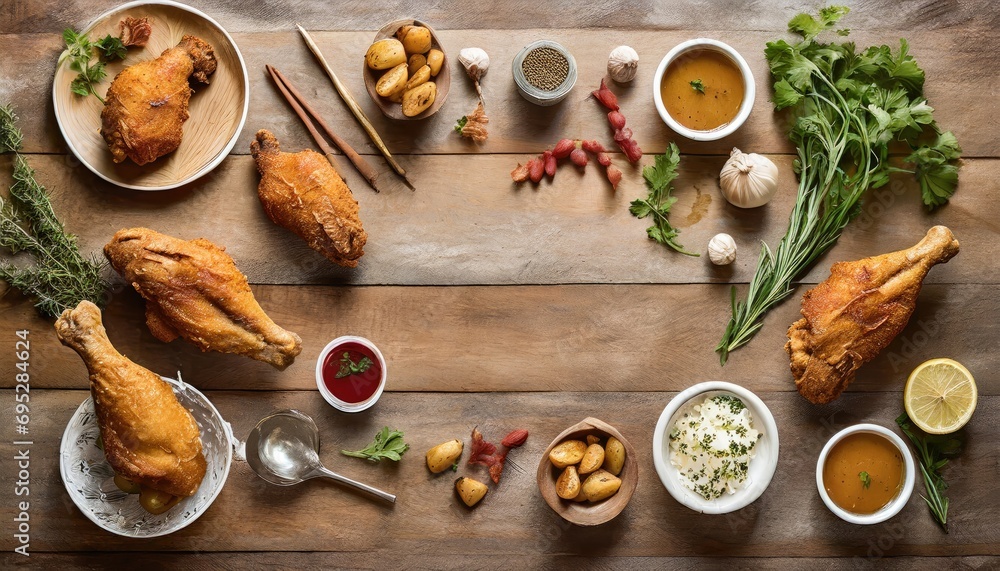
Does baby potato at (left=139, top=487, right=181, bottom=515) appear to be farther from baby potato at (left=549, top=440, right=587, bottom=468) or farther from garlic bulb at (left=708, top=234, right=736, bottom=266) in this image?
garlic bulb at (left=708, top=234, right=736, bottom=266)

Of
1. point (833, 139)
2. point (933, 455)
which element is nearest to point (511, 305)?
point (833, 139)

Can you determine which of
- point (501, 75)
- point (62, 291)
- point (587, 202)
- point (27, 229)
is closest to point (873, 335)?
point (587, 202)

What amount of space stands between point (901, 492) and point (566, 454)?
1.21 m

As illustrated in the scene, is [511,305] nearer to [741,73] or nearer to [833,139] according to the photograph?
[741,73]

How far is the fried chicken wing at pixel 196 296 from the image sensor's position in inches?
93.3

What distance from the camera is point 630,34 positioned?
2.74 meters

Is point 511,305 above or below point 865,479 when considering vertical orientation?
above

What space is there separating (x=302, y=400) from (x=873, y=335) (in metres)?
2.03

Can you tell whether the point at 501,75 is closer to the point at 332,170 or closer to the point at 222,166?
the point at 332,170

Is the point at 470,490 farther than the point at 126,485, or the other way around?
the point at 470,490

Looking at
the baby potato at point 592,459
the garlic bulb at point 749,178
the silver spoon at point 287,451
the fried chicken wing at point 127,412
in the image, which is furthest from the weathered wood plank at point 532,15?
the baby potato at point 592,459

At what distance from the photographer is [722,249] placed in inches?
104

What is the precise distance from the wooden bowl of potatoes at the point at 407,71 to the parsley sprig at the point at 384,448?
1.14m

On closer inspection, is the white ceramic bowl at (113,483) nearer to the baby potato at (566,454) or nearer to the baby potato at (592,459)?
the baby potato at (566,454)
